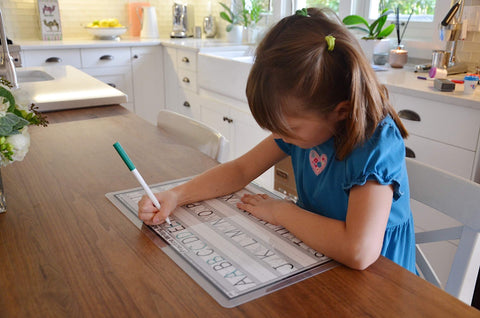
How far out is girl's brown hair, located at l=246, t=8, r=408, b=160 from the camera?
0.77 m

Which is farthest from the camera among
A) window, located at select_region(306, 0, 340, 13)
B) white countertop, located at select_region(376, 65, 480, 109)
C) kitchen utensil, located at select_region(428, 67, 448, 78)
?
window, located at select_region(306, 0, 340, 13)

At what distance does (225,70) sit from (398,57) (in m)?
1.08

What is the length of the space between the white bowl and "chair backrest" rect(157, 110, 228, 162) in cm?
249

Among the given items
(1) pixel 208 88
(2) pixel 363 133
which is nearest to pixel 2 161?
(2) pixel 363 133

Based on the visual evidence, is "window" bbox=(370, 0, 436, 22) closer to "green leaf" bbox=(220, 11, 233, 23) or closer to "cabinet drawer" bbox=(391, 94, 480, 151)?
"cabinet drawer" bbox=(391, 94, 480, 151)

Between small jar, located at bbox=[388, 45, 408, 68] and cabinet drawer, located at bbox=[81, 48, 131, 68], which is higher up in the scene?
small jar, located at bbox=[388, 45, 408, 68]

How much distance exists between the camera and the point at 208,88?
127 inches

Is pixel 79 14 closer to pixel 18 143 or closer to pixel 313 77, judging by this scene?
pixel 18 143

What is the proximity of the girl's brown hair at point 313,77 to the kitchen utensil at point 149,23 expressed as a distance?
11.5 feet

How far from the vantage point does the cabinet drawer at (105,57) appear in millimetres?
3547

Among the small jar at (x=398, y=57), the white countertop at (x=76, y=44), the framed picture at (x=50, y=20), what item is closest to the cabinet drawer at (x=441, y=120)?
the small jar at (x=398, y=57)

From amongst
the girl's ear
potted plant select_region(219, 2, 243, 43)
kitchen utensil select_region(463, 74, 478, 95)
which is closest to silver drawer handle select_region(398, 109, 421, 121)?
kitchen utensil select_region(463, 74, 478, 95)

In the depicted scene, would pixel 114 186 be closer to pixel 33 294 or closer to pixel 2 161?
pixel 2 161

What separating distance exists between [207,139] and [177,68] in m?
2.37
